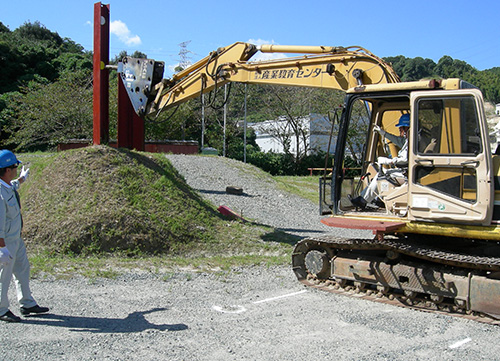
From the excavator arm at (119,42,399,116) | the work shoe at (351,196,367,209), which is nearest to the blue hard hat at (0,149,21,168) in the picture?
the work shoe at (351,196,367,209)

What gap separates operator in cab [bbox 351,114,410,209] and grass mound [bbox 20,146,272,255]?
3940 mm

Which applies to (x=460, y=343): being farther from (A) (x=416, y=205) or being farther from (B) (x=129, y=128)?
(B) (x=129, y=128)

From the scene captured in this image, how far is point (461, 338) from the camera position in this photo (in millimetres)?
5258

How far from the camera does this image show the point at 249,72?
32.3 ft

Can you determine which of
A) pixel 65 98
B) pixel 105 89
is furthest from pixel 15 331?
pixel 65 98

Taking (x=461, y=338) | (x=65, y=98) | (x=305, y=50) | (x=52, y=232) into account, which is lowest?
(x=461, y=338)

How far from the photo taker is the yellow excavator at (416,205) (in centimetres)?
575

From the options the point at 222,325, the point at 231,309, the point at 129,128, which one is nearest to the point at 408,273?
the point at 231,309

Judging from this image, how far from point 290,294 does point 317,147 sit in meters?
33.3

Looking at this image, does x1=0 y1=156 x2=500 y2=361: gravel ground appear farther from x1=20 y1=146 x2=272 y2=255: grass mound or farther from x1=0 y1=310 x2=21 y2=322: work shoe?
x1=20 y1=146 x2=272 y2=255: grass mound

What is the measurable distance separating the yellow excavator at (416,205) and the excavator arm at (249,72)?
0.06 meters

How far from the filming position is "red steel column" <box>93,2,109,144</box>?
1116 centimetres

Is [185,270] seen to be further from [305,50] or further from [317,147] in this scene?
[317,147]

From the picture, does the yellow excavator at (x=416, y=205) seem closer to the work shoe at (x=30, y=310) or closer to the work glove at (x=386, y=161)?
the work glove at (x=386, y=161)
